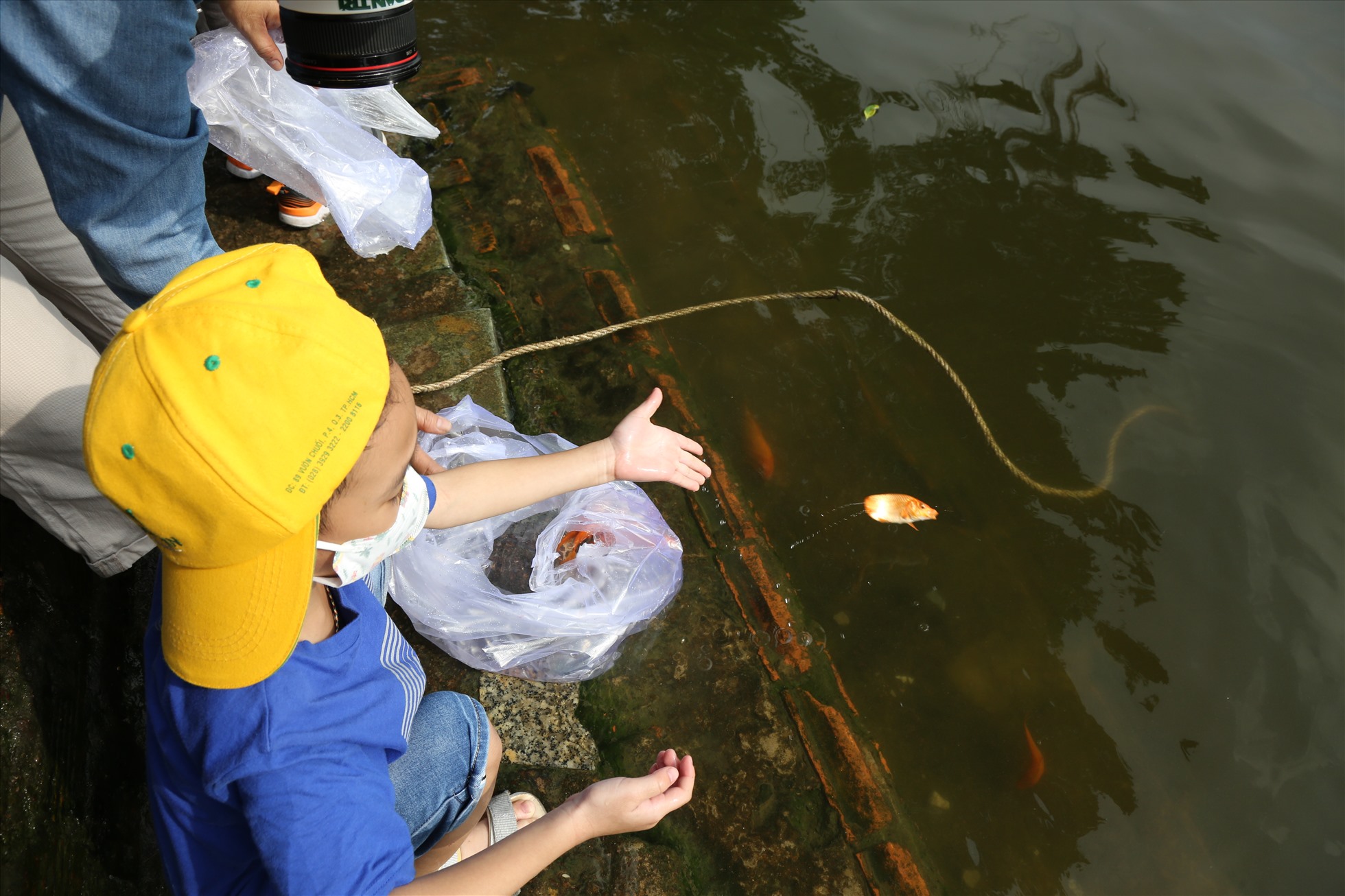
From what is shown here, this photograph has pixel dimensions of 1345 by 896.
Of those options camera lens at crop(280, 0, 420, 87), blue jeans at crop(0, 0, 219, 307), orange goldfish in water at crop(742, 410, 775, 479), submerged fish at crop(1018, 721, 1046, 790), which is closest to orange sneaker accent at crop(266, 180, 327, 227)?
camera lens at crop(280, 0, 420, 87)

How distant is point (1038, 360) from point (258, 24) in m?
2.58

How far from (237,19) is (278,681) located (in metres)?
1.78

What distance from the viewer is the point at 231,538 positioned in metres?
1.00

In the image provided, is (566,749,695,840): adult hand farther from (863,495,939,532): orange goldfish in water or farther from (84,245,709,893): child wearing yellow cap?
(863,495,939,532): orange goldfish in water

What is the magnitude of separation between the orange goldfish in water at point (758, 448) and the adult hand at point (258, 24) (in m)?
1.61

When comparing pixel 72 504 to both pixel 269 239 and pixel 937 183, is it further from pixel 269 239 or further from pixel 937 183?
pixel 937 183

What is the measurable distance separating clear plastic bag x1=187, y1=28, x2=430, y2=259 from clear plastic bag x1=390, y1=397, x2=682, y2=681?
2.49ft

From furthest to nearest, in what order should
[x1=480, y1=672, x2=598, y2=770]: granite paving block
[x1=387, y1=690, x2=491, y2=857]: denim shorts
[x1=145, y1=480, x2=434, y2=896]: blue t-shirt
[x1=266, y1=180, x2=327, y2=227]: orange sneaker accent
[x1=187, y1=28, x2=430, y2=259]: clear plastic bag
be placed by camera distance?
[x1=266, y1=180, x2=327, y2=227]: orange sneaker accent
[x1=187, y1=28, x2=430, y2=259]: clear plastic bag
[x1=480, y1=672, x2=598, y2=770]: granite paving block
[x1=387, y1=690, x2=491, y2=857]: denim shorts
[x1=145, y1=480, x2=434, y2=896]: blue t-shirt

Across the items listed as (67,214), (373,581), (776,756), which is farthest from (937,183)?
(67,214)

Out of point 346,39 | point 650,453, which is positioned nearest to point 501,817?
point 650,453

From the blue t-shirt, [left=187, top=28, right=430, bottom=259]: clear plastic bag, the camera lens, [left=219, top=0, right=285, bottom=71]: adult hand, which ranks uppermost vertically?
the camera lens

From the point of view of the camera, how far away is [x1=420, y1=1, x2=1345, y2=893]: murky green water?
7.18 feet

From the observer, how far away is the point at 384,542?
4.47 feet

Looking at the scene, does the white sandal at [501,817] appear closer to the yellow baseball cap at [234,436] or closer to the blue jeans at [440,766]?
the blue jeans at [440,766]
